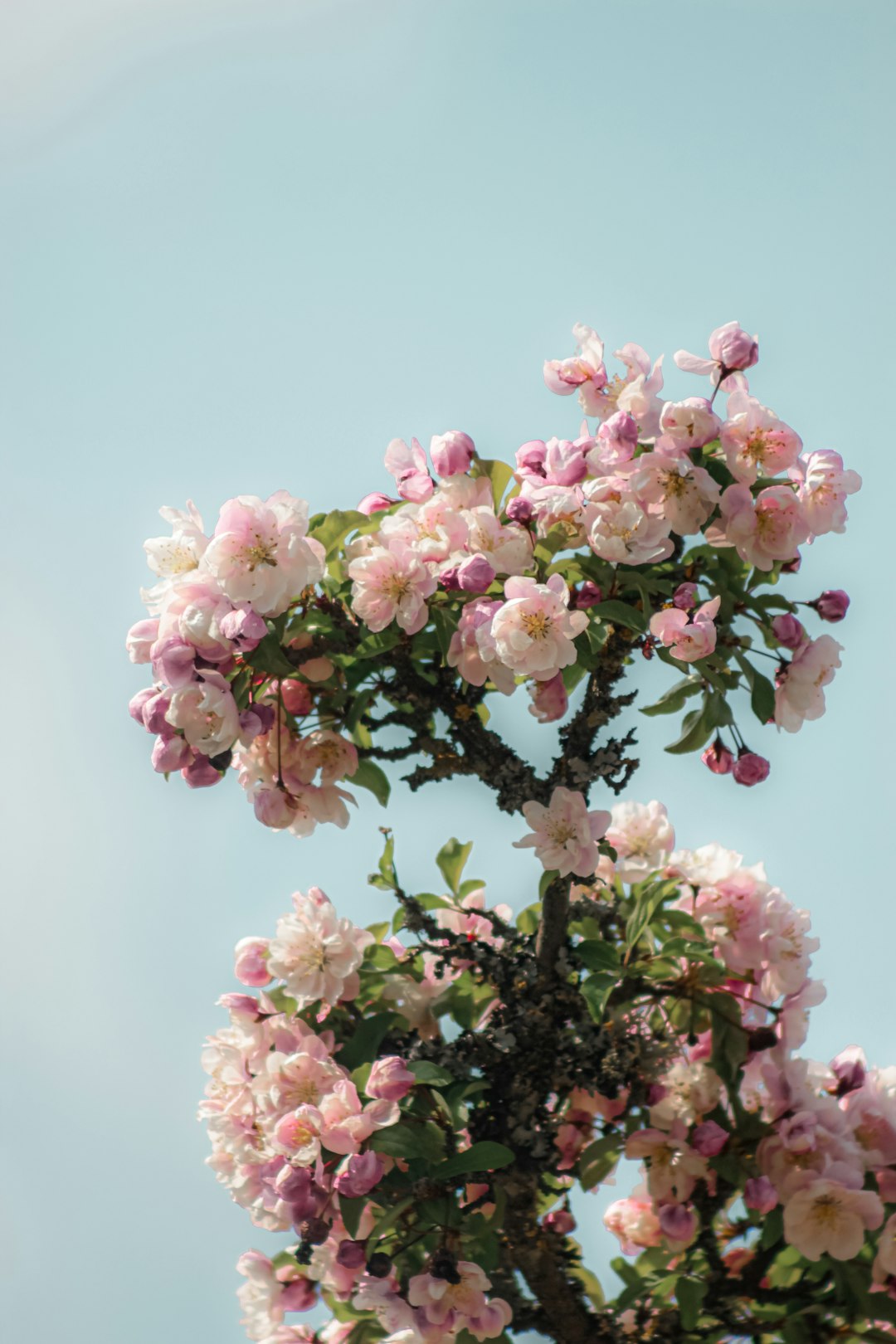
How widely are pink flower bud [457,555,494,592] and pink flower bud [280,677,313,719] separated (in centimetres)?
28

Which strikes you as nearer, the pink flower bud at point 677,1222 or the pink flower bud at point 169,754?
the pink flower bud at point 169,754

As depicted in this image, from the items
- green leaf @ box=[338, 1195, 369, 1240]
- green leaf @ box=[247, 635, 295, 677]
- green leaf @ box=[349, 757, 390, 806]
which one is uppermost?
green leaf @ box=[247, 635, 295, 677]

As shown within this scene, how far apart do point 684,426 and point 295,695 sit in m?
0.57

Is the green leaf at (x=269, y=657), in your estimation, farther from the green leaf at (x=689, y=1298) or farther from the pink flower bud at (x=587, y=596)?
the green leaf at (x=689, y=1298)

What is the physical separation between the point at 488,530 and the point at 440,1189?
0.78 meters

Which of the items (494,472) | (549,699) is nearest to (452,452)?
(494,472)

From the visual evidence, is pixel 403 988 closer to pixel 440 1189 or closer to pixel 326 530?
pixel 440 1189

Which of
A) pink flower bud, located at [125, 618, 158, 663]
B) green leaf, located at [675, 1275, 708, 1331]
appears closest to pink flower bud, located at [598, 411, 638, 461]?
pink flower bud, located at [125, 618, 158, 663]

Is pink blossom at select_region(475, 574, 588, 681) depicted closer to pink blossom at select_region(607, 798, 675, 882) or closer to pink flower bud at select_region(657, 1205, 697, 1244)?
pink blossom at select_region(607, 798, 675, 882)

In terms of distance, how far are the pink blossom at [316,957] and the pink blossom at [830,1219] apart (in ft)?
2.04

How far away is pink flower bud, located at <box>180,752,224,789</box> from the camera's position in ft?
5.32

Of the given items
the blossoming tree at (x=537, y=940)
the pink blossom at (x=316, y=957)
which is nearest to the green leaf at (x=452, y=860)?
the blossoming tree at (x=537, y=940)

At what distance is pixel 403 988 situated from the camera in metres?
1.91

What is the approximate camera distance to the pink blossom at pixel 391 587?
1598mm
